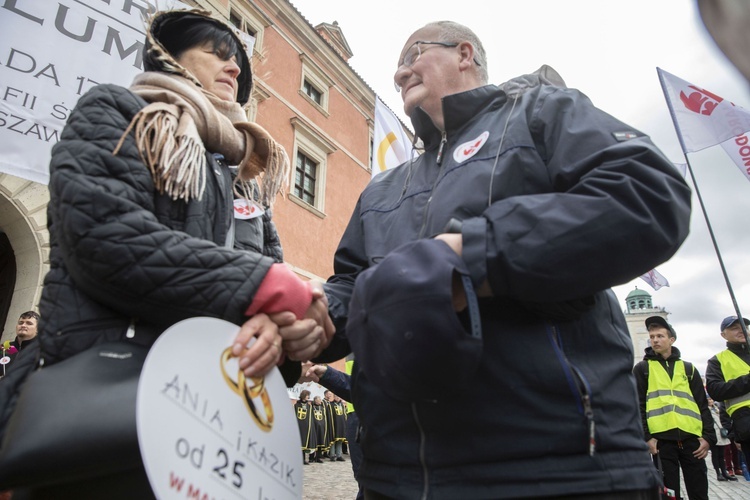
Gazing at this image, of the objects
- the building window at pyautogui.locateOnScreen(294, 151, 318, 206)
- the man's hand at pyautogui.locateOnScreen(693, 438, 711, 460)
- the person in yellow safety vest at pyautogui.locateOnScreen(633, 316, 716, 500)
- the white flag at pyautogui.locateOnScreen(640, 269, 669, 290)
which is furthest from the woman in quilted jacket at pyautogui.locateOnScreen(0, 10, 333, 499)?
the building window at pyautogui.locateOnScreen(294, 151, 318, 206)

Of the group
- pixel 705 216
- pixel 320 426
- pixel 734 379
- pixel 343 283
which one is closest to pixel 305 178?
pixel 320 426

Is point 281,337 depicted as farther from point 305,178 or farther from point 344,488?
point 305,178

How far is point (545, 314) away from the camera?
1.00 meters

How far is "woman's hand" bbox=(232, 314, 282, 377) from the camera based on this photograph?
107 cm

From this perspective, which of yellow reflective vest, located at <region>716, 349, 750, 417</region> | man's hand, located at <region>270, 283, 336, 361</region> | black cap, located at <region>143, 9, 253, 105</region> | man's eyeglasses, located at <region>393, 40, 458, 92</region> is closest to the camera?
man's hand, located at <region>270, 283, 336, 361</region>

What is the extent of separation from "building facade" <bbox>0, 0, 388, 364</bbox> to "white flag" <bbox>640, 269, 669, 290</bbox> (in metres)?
8.64

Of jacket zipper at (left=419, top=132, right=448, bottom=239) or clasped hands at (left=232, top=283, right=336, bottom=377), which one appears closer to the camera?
clasped hands at (left=232, top=283, right=336, bottom=377)

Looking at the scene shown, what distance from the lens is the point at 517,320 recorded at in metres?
1.02

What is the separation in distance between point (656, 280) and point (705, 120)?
19.9 feet

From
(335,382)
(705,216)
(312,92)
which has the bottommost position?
(335,382)

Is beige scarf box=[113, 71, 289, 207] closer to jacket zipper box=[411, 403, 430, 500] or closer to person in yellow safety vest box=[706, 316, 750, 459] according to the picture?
jacket zipper box=[411, 403, 430, 500]

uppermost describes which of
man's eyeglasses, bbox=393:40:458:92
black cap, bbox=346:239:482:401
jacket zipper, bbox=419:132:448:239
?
man's eyeglasses, bbox=393:40:458:92

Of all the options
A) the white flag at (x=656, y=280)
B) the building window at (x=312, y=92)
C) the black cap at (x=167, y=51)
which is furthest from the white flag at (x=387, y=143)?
the building window at (x=312, y=92)

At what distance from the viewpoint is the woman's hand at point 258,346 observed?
1070 mm
